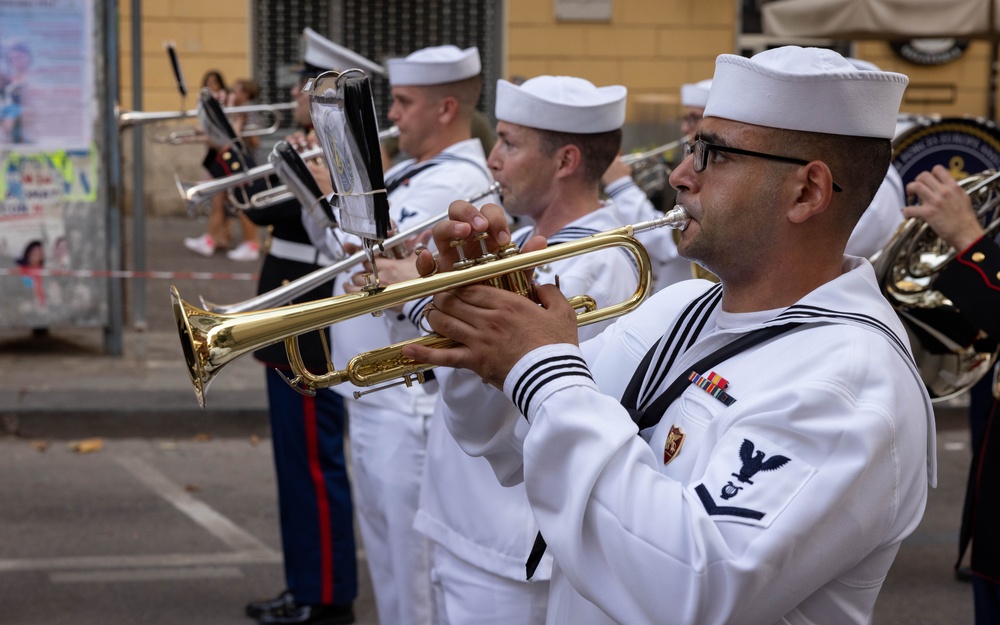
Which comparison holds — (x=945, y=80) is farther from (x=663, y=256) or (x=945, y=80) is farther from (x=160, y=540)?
(x=160, y=540)

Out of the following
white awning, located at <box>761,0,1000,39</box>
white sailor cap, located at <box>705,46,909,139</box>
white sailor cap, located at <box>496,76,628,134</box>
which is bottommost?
white sailor cap, located at <box>496,76,628,134</box>

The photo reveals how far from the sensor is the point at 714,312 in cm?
209

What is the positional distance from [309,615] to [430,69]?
2068 mm

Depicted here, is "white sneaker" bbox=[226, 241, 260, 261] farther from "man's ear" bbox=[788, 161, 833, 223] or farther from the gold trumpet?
"man's ear" bbox=[788, 161, 833, 223]

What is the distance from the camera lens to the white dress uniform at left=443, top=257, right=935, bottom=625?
1630 mm

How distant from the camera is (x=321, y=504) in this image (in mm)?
4625

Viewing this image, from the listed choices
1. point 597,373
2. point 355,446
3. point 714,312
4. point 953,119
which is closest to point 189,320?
point 597,373

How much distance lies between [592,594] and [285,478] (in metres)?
3.12

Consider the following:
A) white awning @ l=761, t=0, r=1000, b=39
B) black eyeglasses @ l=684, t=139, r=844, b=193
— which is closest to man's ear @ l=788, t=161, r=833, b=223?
black eyeglasses @ l=684, t=139, r=844, b=193

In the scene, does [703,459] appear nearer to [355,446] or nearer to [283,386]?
[355,446]

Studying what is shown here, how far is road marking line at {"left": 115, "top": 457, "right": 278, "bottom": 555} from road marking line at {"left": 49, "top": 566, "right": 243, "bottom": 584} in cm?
29

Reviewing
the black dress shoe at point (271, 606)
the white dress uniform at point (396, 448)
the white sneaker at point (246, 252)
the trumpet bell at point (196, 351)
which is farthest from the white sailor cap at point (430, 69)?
the white sneaker at point (246, 252)

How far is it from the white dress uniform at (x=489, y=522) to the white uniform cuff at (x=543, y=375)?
1108 mm

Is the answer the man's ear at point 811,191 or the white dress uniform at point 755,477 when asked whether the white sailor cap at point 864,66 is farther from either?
the white dress uniform at point 755,477
